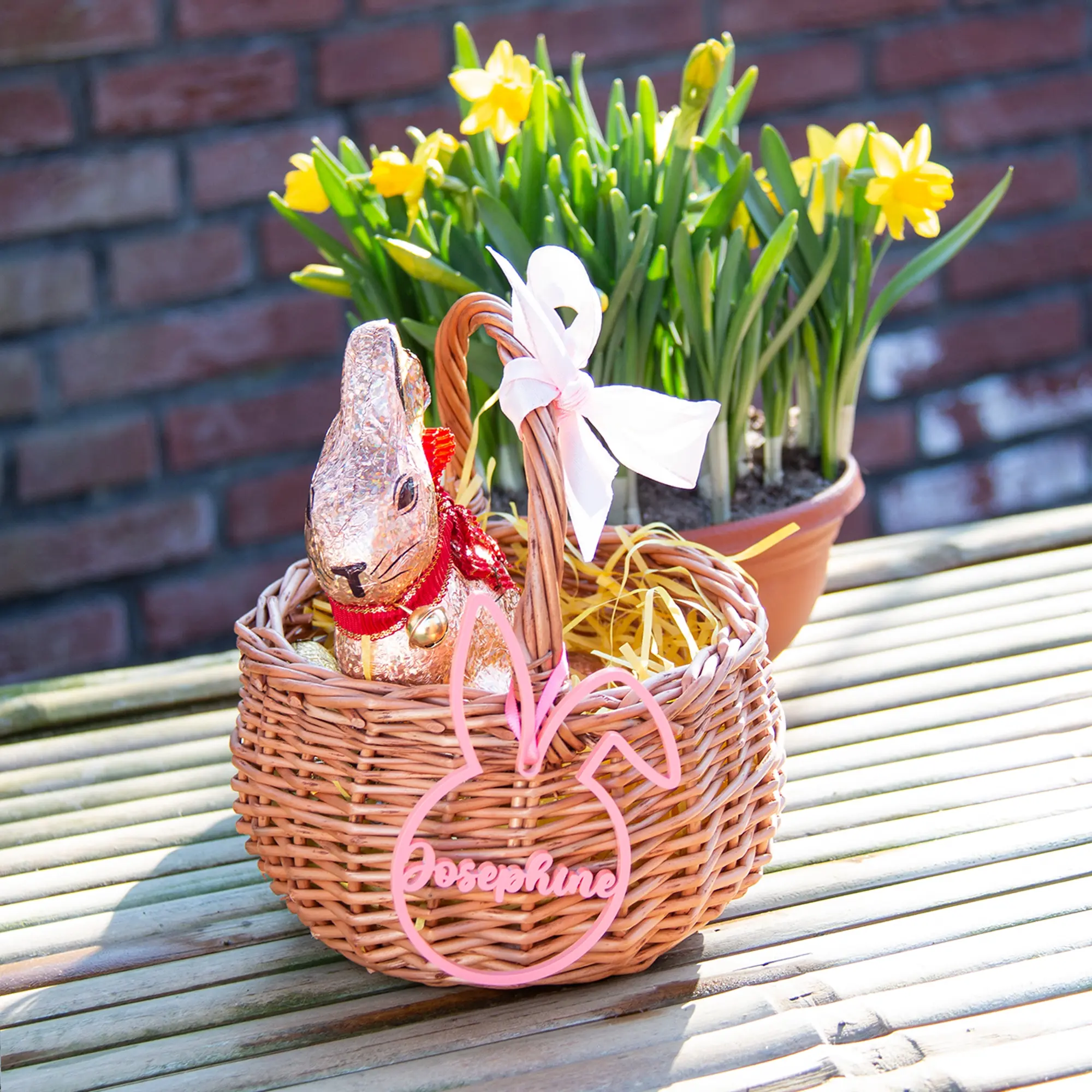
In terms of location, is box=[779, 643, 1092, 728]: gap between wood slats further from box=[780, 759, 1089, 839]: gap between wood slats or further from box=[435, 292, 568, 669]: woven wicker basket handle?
box=[435, 292, 568, 669]: woven wicker basket handle

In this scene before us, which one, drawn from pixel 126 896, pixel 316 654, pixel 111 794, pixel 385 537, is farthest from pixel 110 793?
pixel 385 537

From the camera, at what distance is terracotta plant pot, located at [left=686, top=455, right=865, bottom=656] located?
0.80m

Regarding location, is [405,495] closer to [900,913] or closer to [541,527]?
[541,527]

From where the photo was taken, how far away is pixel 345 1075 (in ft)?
1.74

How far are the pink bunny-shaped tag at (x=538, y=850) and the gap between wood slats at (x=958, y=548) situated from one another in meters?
0.55

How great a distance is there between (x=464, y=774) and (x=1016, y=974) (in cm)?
27

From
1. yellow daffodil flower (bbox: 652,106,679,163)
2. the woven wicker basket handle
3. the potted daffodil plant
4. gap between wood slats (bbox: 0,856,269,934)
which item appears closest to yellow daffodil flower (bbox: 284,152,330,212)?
the potted daffodil plant

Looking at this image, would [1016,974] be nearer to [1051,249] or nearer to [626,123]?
[626,123]

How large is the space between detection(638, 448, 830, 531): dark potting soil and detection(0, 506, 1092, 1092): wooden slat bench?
118 mm

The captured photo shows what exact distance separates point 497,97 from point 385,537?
374 millimetres

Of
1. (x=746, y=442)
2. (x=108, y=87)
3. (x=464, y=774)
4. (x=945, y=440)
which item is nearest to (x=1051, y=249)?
(x=945, y=440)

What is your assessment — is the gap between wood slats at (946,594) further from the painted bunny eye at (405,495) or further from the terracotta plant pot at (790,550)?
the painted bunny eye at (405,495)

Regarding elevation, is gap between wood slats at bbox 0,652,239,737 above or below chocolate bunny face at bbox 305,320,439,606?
below

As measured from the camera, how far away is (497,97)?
79cm
